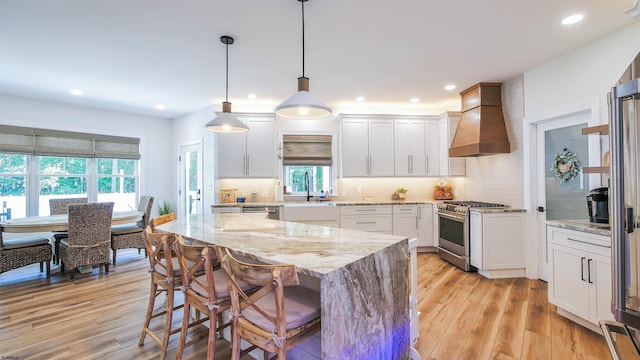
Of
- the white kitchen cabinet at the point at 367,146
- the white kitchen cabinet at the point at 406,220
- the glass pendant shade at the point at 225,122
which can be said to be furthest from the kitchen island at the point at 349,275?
the white kitchen cabinet at the point at 367,146

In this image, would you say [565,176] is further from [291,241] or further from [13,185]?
[13,185]

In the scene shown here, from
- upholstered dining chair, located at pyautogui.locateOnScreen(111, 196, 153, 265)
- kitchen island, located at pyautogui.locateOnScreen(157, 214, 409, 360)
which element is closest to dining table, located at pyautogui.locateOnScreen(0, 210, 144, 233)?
Result: upholstered dining chair, located at pyautogui.locateOnScreen(111, 196, 153, 265)

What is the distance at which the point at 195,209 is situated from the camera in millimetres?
5824

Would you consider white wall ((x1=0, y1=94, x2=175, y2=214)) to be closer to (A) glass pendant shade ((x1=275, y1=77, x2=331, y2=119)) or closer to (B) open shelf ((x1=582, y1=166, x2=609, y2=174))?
(A) glass pendant shade ((x1=275, y1=77, x2=331, y2=119))

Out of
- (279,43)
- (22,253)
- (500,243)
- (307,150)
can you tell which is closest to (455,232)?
(500,243)

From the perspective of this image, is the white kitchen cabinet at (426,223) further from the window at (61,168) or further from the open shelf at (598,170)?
the window at (61,168)

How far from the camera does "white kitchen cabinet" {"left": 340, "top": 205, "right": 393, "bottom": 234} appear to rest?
4832 millimetres

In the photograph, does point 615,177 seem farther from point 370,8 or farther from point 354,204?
point 354,204

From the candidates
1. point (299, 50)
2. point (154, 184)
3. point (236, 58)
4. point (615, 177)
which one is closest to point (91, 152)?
point (154, 184)

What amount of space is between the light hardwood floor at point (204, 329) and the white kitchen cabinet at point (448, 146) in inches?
73.3

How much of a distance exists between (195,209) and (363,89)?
159 inches

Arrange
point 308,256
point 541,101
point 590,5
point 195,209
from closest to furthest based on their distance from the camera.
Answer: point 308,256, point 590,5, point 541,101, point 195,209

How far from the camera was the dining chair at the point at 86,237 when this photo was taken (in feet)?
12.1

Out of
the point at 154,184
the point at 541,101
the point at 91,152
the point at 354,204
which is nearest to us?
the point at 541,101
